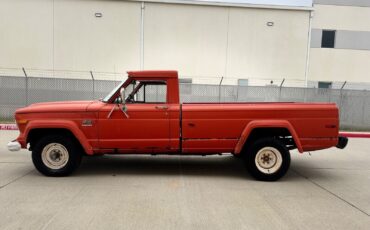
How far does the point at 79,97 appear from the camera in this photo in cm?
1684

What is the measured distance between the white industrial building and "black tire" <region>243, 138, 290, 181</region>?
14749 millimetres

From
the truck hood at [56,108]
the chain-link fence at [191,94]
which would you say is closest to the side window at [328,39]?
the chain-link fence at [191,94]

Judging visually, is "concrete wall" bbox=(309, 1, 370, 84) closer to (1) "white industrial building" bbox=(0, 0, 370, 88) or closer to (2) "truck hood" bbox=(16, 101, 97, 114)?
(1) "white industrial building" bbox=(0, 0, 370, 88)

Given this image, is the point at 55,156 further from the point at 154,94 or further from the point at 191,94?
the point at 191,94

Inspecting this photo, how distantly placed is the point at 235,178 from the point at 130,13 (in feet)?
53.0

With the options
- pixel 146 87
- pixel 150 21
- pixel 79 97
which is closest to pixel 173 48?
pixel 150 21

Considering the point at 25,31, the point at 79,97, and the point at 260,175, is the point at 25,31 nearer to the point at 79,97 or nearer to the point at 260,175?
the point at 79,97

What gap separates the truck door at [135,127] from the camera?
6637mm

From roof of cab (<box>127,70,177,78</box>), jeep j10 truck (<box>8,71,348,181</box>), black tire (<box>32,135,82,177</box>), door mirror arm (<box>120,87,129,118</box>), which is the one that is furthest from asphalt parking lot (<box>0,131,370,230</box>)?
roof of cab (<box>127,70,177,78</box>)

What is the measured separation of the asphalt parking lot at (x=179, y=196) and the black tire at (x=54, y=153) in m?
0.20

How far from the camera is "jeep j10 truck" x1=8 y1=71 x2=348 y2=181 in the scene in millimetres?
6617

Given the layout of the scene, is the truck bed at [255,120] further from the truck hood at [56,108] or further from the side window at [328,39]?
the side window at [328,39]

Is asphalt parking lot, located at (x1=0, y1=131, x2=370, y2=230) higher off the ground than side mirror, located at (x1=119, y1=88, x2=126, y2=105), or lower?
lower

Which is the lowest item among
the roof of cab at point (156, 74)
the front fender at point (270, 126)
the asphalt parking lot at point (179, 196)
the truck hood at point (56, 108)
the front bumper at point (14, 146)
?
the asphalt parking lot at point (179, 196)
